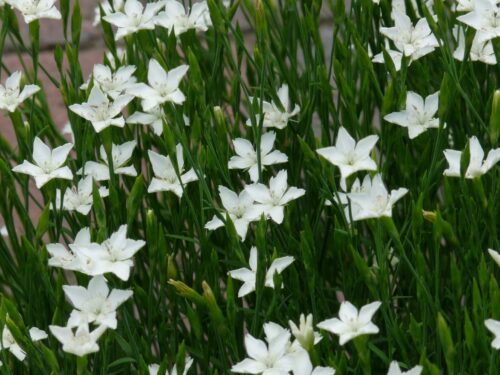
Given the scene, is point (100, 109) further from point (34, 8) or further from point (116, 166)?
point (34, 8)

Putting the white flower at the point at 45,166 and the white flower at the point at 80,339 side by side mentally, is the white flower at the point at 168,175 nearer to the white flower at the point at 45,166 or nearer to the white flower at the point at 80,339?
the white flower at the point at 45,166

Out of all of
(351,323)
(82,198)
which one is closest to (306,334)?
(351,323)

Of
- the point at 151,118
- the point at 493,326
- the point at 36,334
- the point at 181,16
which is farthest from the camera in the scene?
the point at 181,16

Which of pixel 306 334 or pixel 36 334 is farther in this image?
pixel 36 334

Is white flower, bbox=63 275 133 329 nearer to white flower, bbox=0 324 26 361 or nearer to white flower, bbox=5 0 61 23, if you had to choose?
white flower, bbox=0 324 26 361

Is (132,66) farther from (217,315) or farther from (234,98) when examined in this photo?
(217,315)
